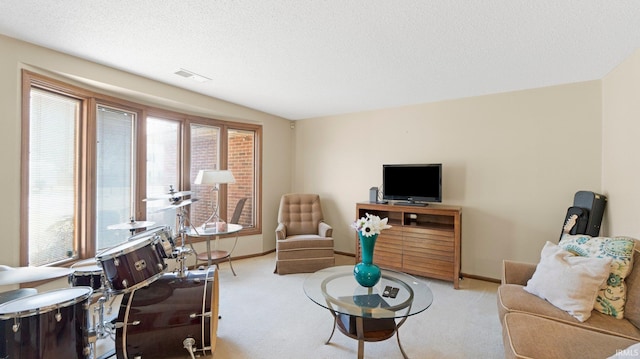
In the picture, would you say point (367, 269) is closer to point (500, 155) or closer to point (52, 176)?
point (500, 155)

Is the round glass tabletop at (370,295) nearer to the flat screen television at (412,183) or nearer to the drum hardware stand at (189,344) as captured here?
the drum hardware stand at (189,344)

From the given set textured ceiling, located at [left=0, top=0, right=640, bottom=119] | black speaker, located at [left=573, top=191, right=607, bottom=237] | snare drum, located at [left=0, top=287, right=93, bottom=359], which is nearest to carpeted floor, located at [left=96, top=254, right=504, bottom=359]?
snare drum, located at [left=0, top=287, right=93, bottom=359]

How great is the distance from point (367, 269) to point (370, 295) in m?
0.19

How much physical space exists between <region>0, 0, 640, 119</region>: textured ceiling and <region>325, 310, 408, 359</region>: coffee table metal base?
2027mm

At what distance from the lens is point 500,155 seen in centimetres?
337

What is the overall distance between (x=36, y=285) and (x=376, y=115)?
4.32 metres

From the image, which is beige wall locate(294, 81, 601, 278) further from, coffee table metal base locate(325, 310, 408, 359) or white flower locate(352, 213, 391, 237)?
coffee table metal base locate(325, 310, 408, 359)

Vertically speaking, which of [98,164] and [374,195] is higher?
[98,164]

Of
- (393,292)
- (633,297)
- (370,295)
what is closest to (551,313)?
(633,297)

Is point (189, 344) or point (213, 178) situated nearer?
point (189, 344)

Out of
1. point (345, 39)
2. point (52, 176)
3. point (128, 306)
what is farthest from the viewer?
point (52, 176)

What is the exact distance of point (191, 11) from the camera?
1.77m

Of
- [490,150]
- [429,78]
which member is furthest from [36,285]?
[490,150]

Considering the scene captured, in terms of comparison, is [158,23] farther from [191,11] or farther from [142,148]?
[142,148]
